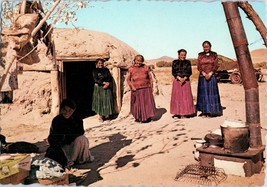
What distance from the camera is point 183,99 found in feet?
25.4

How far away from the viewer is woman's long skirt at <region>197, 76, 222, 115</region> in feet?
A: 24.1

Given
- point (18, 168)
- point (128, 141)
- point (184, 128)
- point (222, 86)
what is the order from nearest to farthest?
point (18, 168)
point (128, 141)
point (184, 128)
point (222, 86)

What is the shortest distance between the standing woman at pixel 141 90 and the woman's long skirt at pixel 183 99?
0.58 metres

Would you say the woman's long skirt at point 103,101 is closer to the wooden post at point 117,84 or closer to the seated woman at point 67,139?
the wooden post at point 117,84

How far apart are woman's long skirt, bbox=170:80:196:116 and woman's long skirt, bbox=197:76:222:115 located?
252mm

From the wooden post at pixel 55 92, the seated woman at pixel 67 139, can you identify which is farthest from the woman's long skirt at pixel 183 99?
the seated woman at pixel 67 139

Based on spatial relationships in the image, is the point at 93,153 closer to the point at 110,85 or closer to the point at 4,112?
the point at 110,85

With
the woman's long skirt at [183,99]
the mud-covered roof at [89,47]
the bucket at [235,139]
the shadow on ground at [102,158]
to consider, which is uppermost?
the mud-covered roof at [89,47]

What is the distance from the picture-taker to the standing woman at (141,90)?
7.82m

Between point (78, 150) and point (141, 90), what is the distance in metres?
3.22

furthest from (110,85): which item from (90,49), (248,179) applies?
(248,179)

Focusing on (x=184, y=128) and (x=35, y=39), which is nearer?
(x=35, y=39)

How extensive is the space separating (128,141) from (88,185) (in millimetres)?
2234

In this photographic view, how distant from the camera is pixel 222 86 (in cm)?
1569
